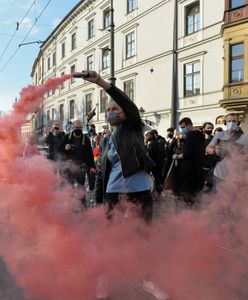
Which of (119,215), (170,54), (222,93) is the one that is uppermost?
(170,54)

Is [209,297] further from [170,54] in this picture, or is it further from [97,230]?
[170,54]

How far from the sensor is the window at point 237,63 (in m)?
19.8

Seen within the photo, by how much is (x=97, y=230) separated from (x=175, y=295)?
97 centimetres

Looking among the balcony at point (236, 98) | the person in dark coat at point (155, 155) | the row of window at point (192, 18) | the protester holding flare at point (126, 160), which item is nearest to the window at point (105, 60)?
the row of window at point (192, 18)

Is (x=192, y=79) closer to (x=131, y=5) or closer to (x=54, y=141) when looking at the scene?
(x=131, y=5)

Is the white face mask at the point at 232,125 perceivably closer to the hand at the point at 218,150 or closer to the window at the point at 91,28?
the hand at the point at 218,150

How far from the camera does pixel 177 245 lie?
4.07 m

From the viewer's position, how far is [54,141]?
7.66 metres

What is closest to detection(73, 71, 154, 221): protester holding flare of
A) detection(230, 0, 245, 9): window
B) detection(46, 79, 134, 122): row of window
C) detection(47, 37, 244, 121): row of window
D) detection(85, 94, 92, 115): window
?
detection(47, 37, 244, 121): row of window

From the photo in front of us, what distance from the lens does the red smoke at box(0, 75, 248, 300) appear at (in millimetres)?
3494

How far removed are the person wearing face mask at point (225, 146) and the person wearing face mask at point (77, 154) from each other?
2236 mm

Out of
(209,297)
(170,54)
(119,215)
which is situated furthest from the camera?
(170,54)

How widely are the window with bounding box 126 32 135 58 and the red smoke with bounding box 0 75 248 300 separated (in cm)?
2503

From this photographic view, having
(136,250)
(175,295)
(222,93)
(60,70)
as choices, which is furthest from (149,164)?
(60,70)
